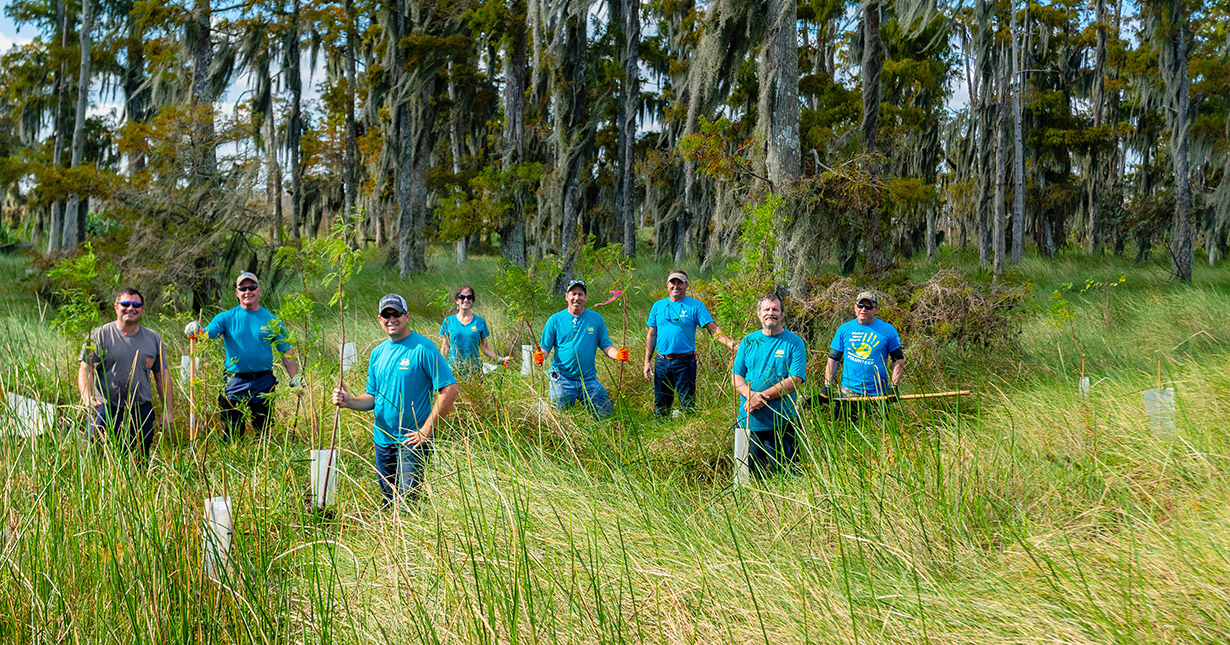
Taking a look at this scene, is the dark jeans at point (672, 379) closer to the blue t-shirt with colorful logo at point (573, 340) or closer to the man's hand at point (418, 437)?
the blue t-shirt with colorful logo at point (573, 340)

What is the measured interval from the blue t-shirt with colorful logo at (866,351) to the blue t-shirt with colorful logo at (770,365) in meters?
1.03

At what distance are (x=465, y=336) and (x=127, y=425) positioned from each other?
4.54m

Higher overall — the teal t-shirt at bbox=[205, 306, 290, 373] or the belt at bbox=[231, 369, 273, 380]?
the teal t-shirt at bbox=[205, 306, 290, 373]

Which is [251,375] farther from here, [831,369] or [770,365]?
[831,369]

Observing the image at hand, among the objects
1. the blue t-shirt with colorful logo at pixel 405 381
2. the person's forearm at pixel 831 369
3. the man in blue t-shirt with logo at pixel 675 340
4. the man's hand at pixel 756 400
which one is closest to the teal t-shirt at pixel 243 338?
the blue t-shirt with colorful logo at pixel 405 381

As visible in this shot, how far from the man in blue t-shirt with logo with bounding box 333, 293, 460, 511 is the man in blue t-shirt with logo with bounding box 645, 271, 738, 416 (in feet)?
10.4

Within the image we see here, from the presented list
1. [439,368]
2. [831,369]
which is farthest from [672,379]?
[439,368]

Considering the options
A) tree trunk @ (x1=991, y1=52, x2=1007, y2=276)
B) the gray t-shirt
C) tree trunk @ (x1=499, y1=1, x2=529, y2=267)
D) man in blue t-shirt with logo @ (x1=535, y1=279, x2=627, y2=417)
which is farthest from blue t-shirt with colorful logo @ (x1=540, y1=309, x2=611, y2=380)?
tree trunk @ (x1=991, y1=52, x2=1007, y2=276)

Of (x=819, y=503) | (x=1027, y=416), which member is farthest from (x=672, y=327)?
(x=819, y=503)

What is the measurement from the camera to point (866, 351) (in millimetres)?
6570

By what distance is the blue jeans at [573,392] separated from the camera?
21.9ft

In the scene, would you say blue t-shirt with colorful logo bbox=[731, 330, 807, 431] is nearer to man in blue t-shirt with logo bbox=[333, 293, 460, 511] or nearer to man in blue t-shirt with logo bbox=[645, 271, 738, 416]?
man in blue t-shirt with logo bbox=[333, 293, 460, 511]

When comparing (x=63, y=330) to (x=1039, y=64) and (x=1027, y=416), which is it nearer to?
(x=1027, y=416)

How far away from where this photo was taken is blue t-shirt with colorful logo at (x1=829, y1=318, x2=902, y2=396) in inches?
257
